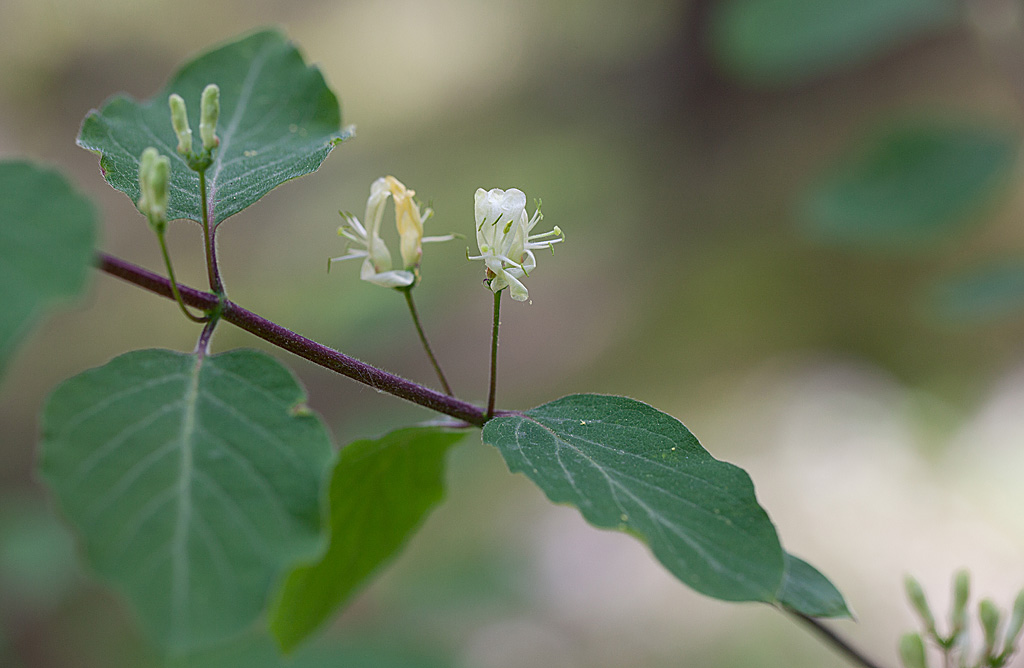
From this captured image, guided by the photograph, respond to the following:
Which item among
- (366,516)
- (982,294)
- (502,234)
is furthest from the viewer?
(982,294)

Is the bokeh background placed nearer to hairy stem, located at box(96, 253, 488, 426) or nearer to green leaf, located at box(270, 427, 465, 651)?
hairy stem, located at box(96, 253, 488, 426)

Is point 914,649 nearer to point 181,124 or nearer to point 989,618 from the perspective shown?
point 989,618

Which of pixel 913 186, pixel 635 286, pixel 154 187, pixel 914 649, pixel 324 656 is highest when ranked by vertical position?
pixel 154 187

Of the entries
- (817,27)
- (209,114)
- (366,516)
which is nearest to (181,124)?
(209,114)

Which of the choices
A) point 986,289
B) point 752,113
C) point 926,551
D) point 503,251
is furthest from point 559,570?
point 752,113

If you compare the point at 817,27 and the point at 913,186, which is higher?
the point at 817,27

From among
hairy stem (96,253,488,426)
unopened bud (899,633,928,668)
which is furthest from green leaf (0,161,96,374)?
unopened bud (899,633,928,668)

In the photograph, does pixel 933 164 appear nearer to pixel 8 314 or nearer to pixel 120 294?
pixel 8 314
